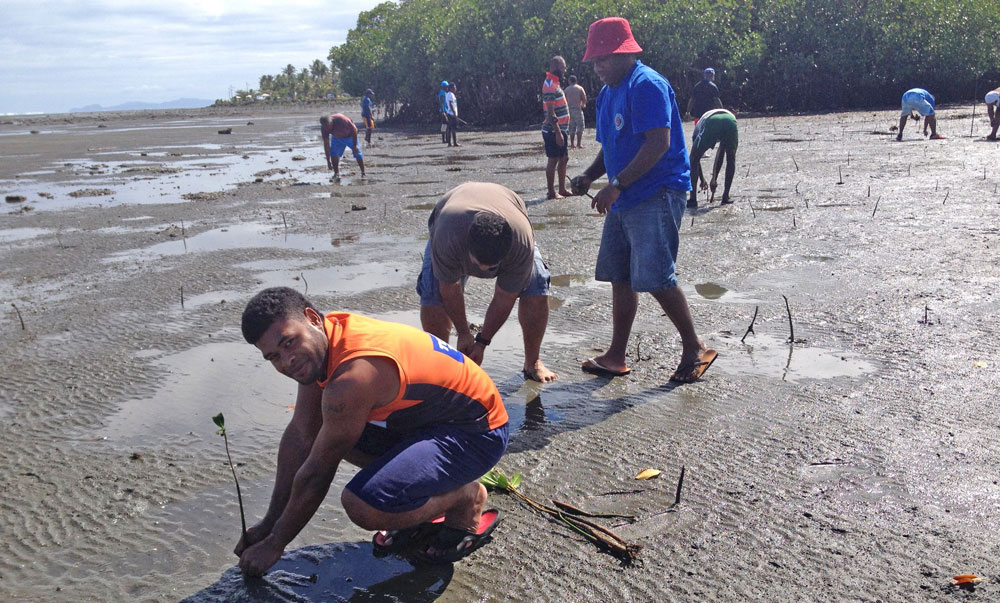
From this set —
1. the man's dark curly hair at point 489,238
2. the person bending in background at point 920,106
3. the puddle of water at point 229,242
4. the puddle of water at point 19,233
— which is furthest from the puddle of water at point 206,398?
the person bending in background at point 920,106

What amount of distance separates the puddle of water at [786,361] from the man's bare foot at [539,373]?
1018mm

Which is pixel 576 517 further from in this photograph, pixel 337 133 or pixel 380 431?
pixel 337 133

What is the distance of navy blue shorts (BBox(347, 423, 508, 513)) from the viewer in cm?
279

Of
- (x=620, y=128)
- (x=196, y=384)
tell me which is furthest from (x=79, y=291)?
(x=620, y=128)

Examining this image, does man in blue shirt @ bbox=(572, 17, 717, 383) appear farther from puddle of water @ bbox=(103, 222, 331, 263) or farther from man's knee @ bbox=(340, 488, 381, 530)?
puddle of water @ bbox=(103, 222, 331, 263)

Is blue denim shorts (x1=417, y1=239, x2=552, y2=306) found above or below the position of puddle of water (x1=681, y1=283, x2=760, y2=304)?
above

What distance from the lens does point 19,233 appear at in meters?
11.0

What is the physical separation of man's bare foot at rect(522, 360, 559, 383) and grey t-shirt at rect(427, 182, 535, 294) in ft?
2.64

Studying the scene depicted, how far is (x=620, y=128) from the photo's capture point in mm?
4574

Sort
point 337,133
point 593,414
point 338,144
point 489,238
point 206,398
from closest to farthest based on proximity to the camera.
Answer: point 489,238 < point 593,414 < point 206,398 < point 337,133 < point 338,144

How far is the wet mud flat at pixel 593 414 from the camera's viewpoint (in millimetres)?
2943

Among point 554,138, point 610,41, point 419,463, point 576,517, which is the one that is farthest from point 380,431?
point 554,138

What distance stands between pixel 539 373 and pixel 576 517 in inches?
65.6

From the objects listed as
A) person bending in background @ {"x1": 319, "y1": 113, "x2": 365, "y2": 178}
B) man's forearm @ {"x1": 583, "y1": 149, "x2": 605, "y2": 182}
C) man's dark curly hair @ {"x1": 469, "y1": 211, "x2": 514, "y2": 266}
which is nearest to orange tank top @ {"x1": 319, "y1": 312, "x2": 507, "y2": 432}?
man's dark curly hair @ {"x1": 469, "y1": 211, "x2": 514, "y2": 266}
